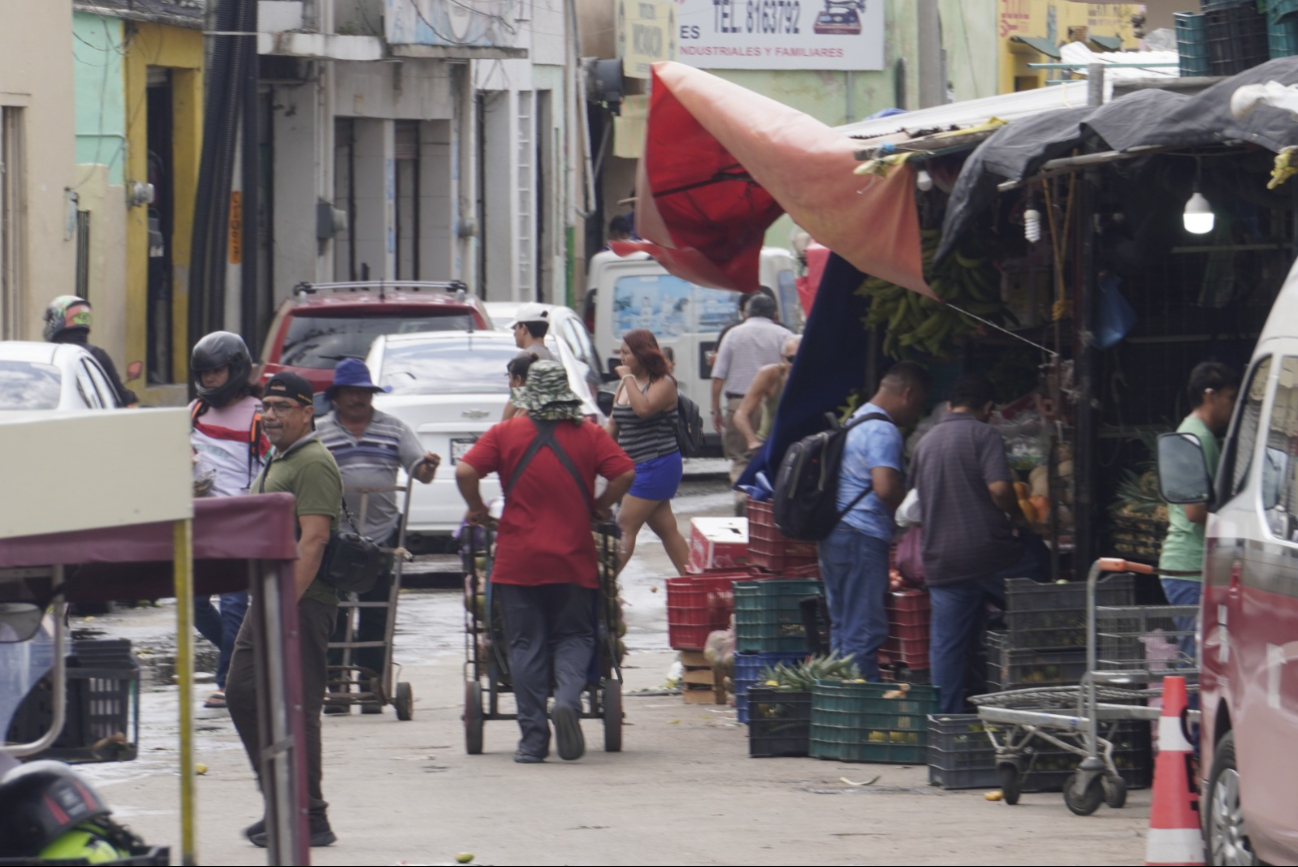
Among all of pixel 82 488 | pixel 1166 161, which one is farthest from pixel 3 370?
pixel 82 488

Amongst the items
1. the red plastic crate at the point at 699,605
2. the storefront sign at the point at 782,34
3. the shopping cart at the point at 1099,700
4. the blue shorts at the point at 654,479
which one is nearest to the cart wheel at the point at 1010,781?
the shopping cart at the point at 1099,700

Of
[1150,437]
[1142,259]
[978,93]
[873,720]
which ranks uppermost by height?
[978,93]

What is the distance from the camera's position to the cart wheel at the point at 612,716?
9.91m

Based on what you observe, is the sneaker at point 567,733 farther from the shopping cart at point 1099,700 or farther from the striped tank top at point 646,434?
the striped tank top at point 646,434

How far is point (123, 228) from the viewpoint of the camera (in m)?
22.4

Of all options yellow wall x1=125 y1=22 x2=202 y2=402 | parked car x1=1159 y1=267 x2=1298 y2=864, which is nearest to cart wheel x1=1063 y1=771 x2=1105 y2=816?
parked car x1=1159 y1=267 x2=1298 y2=864

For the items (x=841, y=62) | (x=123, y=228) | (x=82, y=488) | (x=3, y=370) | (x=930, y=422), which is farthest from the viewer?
(x=841, y=62)

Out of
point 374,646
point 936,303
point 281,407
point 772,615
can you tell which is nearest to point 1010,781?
point 772,615

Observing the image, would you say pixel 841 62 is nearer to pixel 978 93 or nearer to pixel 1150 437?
pixel 978 93

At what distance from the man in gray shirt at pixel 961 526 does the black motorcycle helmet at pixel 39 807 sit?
15.4 ft

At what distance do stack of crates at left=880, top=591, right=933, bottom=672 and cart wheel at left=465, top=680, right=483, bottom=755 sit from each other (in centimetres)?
193

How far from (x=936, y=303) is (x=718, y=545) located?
1.88 metres

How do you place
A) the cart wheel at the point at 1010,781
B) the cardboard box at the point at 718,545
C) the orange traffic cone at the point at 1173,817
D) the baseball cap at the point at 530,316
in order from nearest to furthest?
the orange traffic cone at the point at 1173,817 < the cart wheel at the point at 1010,781 < the cardboard box at the point at 718,545 < the baseball cap at the point at 530,316

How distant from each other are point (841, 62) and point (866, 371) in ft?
98.8
